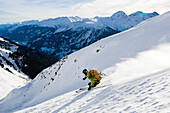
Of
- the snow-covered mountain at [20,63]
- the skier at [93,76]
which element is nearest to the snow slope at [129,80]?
the skier at [93,76]

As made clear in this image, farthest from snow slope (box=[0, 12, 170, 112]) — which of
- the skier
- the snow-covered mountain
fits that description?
the snow-covered mountain

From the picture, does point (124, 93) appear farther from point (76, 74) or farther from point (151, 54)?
point (76, 74)

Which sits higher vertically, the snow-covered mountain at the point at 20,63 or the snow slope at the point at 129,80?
the snow-covered mountain at the point at 20,63

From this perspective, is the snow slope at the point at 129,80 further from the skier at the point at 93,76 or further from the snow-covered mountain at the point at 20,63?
the snow-covered mountain at the point at 20,63

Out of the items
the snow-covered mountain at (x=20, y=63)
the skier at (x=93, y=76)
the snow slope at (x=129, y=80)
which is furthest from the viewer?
the snow-covered mountain at (x=20, y=63)

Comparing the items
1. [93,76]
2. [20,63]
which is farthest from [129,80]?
[20,63]

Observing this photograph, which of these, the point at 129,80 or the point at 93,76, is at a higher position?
the point at 93,76

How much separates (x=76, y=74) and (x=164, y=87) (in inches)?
435

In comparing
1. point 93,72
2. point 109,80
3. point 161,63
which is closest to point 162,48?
point 161,63

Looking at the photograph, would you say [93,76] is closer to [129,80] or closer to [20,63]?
[129,80]

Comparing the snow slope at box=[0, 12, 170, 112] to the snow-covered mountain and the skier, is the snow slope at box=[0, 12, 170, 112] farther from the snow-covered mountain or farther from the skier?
the snow-covered mountain

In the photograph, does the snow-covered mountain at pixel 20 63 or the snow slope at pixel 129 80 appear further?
the snow-covered mountain at pixel 20 63

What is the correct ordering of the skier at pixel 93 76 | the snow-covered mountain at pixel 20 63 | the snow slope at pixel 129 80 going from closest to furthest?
the snow slope at pixel 129 80 < the skier at pixel 93 76 < the snow-covered mountain at pixel 20 63

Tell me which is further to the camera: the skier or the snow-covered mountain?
the snow-covered mountain
